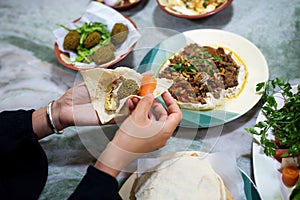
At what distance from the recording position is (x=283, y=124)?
1.20 meters

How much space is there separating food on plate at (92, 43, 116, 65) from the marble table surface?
4.7 inches

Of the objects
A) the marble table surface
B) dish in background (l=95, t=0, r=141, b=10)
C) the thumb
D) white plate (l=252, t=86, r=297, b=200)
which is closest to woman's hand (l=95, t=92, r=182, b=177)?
the thumb

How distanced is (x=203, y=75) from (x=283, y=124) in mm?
356

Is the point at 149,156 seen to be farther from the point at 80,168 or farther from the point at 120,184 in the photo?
the point at 80,168

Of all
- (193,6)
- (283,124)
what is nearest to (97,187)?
(283,124)

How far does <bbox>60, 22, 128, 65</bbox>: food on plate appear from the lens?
1570 mm

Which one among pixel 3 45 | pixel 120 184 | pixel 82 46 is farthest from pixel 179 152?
pixel 3 45

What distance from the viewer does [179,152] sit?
4.05 feet

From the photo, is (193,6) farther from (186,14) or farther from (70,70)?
(70,70)

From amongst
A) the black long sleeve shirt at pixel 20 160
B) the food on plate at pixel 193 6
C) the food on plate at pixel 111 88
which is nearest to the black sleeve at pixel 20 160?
the black long sleeve shirt at pixel 20 160

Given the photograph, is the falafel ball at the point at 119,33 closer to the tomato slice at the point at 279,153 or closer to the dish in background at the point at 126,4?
the dish in background at the point at 126,4

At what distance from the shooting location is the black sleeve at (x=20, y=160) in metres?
1.21

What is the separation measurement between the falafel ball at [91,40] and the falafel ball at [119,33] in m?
0.07

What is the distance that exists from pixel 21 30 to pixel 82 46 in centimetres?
48
